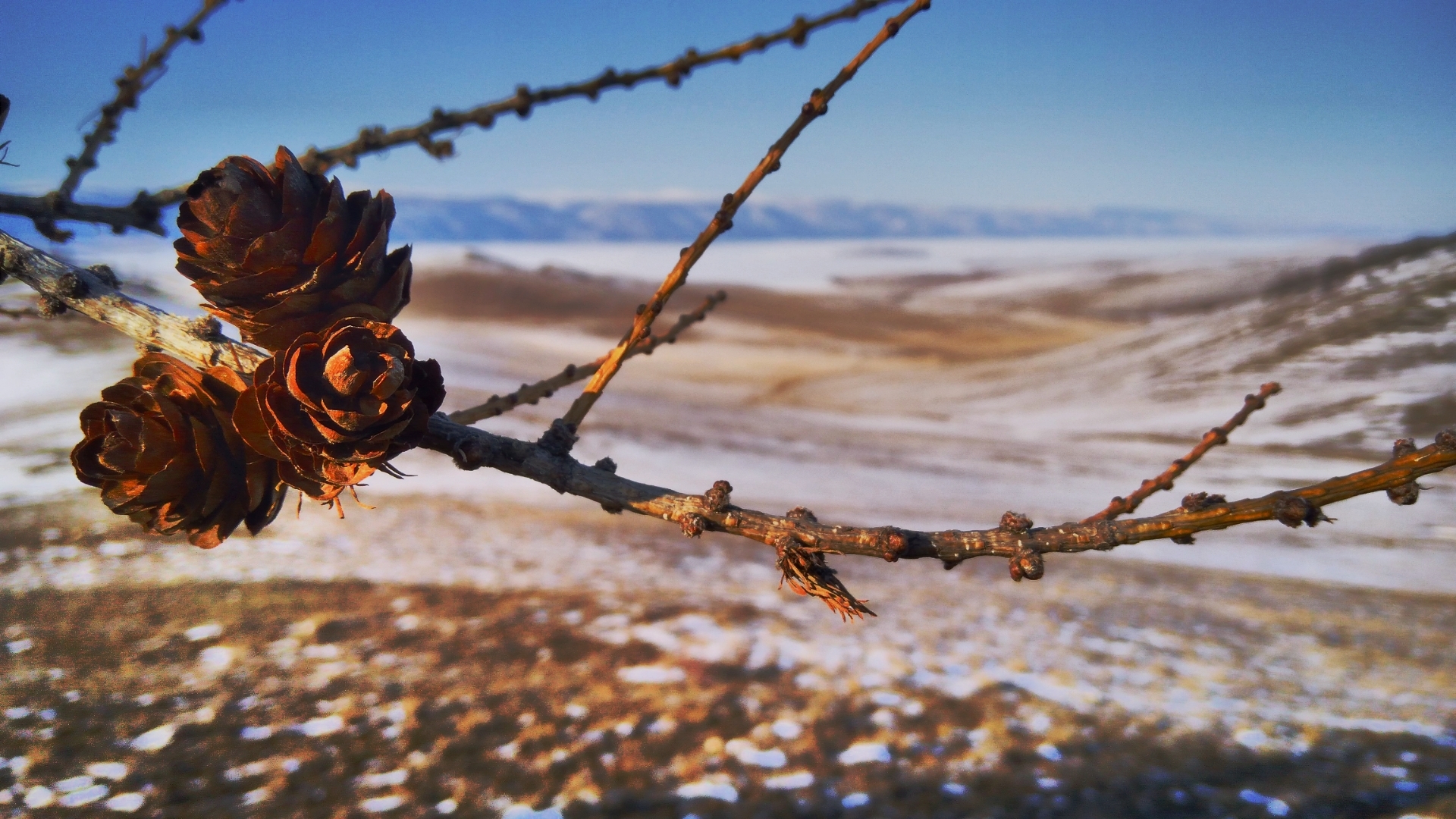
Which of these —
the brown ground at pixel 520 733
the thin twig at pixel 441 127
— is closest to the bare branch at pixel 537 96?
the thin twig at pixel 441 127

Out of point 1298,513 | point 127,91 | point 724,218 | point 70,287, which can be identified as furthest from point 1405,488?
point 127,91

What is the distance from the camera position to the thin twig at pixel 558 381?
0.66ft

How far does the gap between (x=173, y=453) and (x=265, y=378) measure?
0.12 ft

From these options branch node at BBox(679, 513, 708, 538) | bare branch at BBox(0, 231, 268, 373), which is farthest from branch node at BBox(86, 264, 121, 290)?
branch node at BBox(679, 513, 708, 538)

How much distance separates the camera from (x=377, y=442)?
13cm

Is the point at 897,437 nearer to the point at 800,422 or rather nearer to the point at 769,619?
the point at 800,422

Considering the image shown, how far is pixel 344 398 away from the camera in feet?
0.40

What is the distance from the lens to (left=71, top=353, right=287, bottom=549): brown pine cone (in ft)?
0.48

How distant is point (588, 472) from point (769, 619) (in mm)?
389

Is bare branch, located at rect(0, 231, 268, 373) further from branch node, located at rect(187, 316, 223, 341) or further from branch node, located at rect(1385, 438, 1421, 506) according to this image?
branch node, located at rect(1385, 438, 1421, 506)

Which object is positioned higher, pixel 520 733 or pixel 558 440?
pixel 558 440

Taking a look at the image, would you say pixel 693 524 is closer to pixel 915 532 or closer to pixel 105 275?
pixel 915 532

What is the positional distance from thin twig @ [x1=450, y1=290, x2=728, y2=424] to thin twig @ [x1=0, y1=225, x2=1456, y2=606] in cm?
4

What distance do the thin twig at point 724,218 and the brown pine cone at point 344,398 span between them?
43 millimetres
